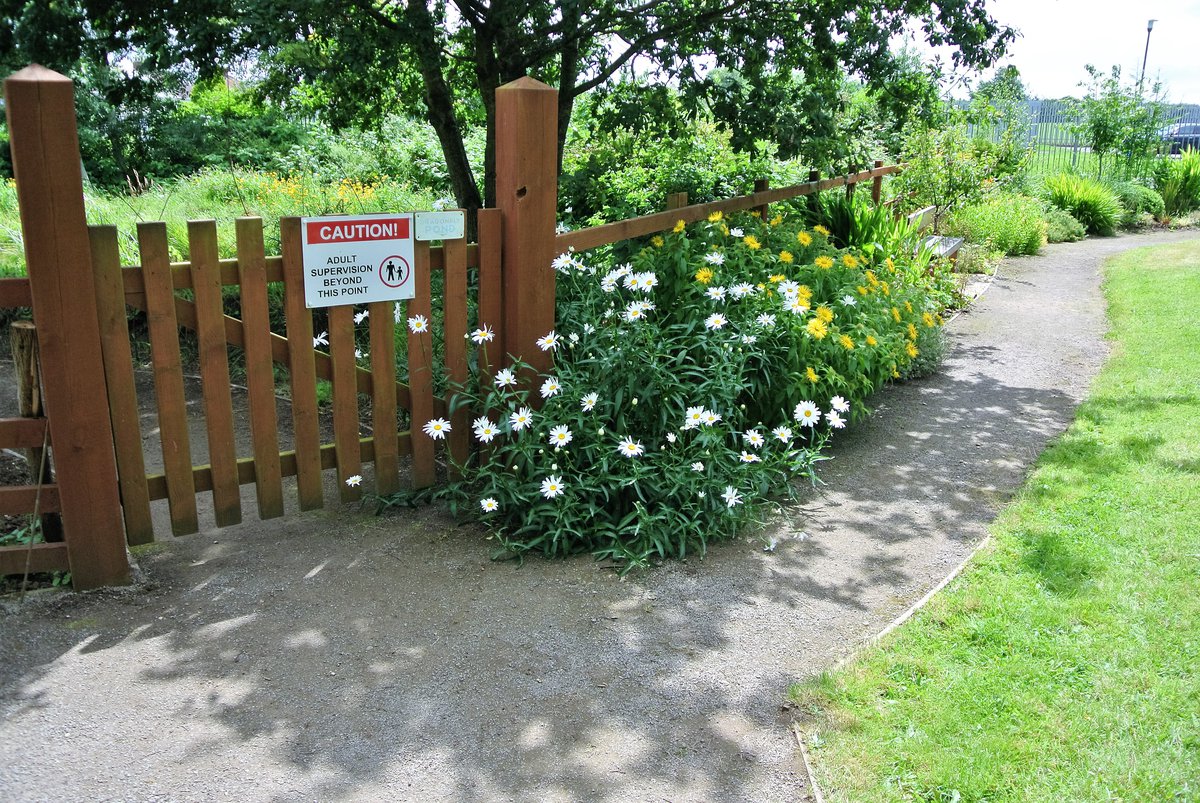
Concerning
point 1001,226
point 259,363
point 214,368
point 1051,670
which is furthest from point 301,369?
point 1001,226

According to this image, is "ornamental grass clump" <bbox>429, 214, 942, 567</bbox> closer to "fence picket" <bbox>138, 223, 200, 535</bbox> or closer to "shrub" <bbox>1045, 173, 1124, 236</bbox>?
"fence picket" <bbox>138, 223, 200, 535</bbox>

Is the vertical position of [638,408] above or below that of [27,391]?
below

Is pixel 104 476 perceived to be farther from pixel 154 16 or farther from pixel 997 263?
pixel 997 263

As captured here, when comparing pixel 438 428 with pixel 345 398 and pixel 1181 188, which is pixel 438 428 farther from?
pixel 1181 188

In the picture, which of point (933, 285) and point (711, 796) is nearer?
point (711, 796)

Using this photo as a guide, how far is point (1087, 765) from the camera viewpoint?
288 cm

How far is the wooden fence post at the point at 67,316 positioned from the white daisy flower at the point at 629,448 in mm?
2093

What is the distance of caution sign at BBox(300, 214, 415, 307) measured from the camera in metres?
4.31

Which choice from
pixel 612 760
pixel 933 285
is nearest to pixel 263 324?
pixel 612 760

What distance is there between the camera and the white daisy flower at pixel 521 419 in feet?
14.9

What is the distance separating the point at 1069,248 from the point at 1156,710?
13.4 meters

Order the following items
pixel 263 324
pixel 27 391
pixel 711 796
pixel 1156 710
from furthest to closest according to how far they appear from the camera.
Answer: pixel 263 324 → pixel 27 391 → pixel 1156 710 → pixel 711 796

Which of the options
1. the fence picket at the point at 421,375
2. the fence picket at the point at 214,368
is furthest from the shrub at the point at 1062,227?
the fence picket at the point at 214,368

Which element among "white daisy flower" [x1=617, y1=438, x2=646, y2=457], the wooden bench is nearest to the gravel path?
"white daisy flower" [x1=617, y1=438, x2=646, y2=457]
